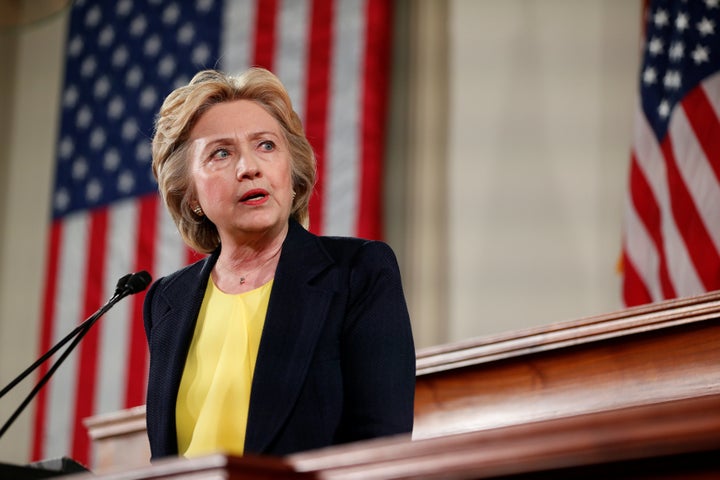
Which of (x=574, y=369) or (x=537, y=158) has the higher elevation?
(x=537, y=158)

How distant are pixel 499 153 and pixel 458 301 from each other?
678 mm

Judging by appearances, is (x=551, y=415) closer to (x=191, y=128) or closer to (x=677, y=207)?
(x=191, y=128)

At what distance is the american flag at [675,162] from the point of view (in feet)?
12.3

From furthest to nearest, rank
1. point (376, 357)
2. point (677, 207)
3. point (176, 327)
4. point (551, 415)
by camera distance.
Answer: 1. point (677, 207)
2. point (551, 415)
3. point (176, 327)
4. point (376, 357)

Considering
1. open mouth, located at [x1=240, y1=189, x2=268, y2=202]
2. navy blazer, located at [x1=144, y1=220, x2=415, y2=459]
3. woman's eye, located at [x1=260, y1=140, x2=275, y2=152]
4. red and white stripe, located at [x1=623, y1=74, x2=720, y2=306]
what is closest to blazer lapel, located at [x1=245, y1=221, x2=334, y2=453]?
navy blazer, located at [x1=144, y1=220, x2=415, y2=459]

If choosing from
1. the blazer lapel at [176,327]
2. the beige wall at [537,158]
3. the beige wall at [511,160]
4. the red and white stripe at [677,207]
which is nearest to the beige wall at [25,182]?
the beige wall at [511,160]

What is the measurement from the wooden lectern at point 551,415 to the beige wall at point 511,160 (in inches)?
74.2

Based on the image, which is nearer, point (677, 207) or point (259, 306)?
point (259, 306)

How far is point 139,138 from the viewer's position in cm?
589

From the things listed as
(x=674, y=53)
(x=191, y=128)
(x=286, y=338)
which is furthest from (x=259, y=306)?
(x=674, y=53)

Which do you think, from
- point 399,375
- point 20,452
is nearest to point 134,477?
point 399,375

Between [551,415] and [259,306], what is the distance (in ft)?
2.94

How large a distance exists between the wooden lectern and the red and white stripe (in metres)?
1.30

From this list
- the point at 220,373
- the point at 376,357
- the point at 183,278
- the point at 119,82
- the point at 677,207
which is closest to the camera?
the point at 376,357
